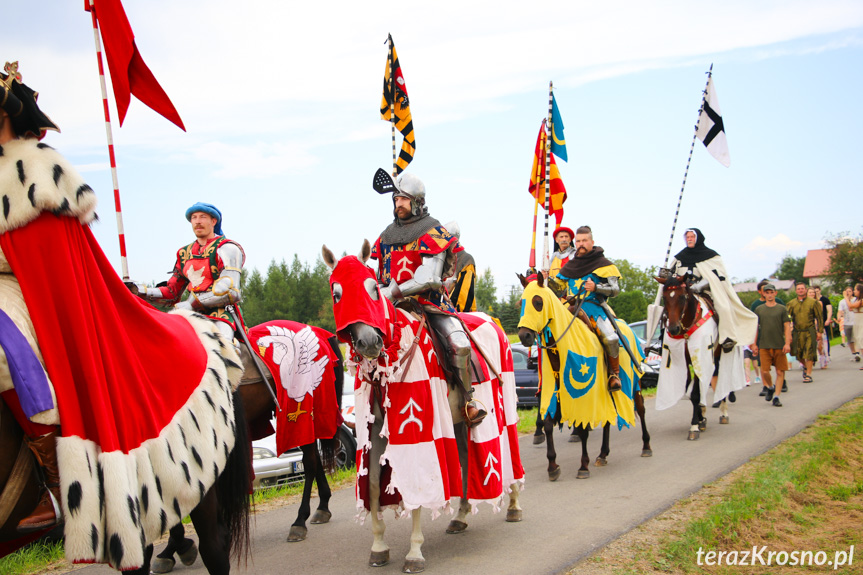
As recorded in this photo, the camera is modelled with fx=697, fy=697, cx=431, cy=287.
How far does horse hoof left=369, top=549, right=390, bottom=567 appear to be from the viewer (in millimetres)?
5465

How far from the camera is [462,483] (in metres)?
5.79

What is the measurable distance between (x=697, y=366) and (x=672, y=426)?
1596 millimetres

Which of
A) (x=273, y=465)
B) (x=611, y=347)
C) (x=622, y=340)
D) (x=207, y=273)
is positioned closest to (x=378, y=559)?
(x=207, y=273)

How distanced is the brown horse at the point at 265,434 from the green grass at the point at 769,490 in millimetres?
3130

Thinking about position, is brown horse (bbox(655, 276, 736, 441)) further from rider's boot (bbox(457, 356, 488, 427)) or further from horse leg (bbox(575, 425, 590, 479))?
rider's boot (bbox(457, 356, 488, 427))

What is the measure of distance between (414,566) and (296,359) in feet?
7.09

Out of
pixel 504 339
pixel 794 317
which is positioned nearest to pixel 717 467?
pixel 504 339

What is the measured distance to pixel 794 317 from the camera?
17.5m

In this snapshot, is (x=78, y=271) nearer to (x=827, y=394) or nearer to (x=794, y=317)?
(x=827, y=394)

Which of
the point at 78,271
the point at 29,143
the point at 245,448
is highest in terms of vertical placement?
the point at 29,143

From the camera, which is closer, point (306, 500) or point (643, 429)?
point (306, 500)

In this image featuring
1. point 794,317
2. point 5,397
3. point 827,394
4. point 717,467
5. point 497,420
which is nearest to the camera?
point 5,397

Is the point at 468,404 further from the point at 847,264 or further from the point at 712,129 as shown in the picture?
the point at 847,264

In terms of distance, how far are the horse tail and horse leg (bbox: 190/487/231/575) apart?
14cm
